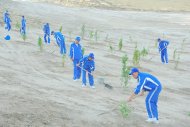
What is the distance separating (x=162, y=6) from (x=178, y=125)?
143ft

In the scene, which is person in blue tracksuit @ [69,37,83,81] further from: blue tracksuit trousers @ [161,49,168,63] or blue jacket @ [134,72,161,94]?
blue tracksuit trousers @ [161,49,168,63]

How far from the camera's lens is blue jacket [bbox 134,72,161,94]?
365 inches

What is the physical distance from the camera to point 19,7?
3688cm

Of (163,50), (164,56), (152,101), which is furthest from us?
(164,56)

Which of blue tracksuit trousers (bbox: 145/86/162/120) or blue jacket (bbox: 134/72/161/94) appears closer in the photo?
blue jacket (bbox: 134/72/161/94)

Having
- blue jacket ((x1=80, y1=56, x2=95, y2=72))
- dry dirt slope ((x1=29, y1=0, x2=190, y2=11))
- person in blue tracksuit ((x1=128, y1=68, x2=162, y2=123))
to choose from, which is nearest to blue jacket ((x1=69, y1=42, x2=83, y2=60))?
blue jacket ((x1=80, y1=56, x2=95, y2=72))

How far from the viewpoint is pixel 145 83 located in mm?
9320

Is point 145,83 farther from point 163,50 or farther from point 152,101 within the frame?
point 163,50

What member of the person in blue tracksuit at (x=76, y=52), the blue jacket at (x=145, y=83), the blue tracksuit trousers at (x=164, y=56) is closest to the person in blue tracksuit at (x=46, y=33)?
the blue tracksuit trousers at (x=164, y=56)

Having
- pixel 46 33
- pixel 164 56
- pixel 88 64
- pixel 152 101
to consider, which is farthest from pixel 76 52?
pixel 46 33

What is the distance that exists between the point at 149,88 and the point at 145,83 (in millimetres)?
168

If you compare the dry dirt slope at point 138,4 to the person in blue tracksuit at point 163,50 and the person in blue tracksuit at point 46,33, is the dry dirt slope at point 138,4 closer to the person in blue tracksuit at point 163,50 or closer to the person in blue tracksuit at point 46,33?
the person in blue tracksuit at point 46,33

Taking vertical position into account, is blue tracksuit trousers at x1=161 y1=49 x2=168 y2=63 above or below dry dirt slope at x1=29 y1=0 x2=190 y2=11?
below

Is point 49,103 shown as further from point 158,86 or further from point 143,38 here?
point 143,38
